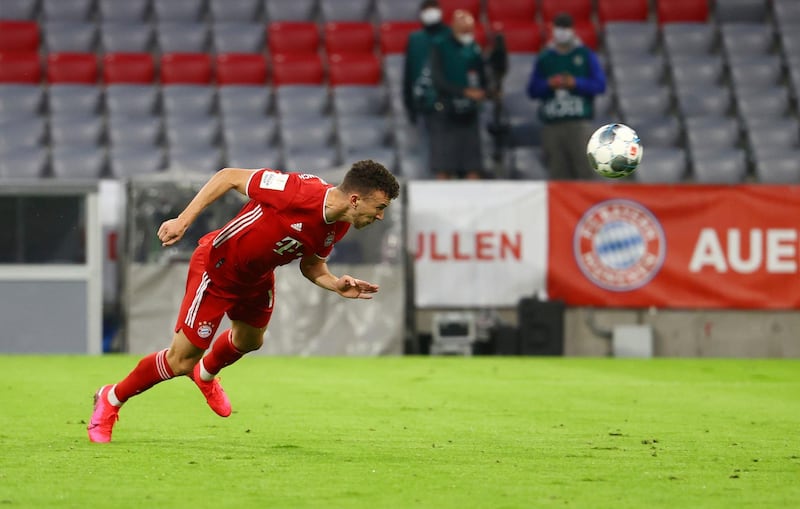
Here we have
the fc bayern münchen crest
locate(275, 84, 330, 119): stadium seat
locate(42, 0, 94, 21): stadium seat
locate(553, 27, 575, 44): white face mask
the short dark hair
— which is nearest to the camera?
the short dark hair

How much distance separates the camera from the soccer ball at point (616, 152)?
10484 mm

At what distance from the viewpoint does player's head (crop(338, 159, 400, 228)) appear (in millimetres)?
7391

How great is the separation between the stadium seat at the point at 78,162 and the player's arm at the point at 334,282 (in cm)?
1036

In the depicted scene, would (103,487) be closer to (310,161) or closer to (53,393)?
(53,393)

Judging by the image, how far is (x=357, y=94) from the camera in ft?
64.1

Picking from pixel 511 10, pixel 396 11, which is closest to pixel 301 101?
pixel 396 11

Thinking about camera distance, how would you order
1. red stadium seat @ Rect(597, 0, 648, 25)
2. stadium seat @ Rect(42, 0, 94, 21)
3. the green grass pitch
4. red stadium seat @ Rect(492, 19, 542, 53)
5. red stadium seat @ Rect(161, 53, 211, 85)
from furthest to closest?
red stadium seat @ Rect(597, 0, 648, 25)
stadium seat @ Rect(42, 0, 94, 21)
red stadium seat @ Rect(492, 19, 542, 53)
red stadium seat @ Rect(161, 53, 211, 85)
the green grass pitch

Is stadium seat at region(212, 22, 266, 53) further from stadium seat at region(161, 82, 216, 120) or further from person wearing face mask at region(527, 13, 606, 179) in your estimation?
person wearing face mask at region(527, 13, 606, 179)

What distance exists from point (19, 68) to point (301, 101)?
3.85 metres

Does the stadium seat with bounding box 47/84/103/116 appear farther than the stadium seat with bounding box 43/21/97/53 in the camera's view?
No

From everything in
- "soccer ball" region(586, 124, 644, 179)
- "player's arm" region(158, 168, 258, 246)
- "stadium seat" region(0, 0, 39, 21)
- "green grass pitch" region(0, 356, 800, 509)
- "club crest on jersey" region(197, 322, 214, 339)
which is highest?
"stadium seat" region(0, 0, 39, 21)

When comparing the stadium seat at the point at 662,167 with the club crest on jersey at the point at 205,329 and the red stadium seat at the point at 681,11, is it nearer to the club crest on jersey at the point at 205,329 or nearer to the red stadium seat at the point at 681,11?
the red stadium seat at the point at 681,11

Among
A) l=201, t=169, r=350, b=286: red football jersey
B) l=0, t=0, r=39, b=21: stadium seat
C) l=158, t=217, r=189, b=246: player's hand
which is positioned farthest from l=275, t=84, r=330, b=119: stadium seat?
l=158, t=217, r=189, b=246: player's hand

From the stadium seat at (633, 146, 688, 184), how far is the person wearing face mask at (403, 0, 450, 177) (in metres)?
2.86
